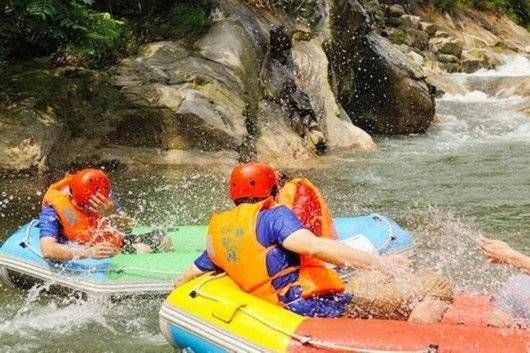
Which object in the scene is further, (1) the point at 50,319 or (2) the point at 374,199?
(2) the point at 374,199

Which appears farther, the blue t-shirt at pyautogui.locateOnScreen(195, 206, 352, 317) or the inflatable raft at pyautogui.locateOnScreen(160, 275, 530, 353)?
the blue t-shirt at pyautogui.locateOnScreen(195, 206, 352, 317)

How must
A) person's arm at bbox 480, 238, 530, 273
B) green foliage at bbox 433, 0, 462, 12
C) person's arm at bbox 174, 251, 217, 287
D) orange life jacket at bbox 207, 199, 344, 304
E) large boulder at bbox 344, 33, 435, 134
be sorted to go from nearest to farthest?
person's arm at bbox 480, 238, 530, 273 → orange life jacket at bbox 207, 199, 344, 304 → person's arm at bbox 174, 251, 217, 287 → large boulder at bbox 344, 33, 435, 134 → green foliage at bbox 433, 0, 462, 12

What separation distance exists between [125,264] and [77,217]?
1.78ft

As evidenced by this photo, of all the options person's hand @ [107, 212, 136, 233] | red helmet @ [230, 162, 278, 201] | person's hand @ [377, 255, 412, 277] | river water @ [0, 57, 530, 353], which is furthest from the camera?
person's hand @ [107, 212, 136, 233]

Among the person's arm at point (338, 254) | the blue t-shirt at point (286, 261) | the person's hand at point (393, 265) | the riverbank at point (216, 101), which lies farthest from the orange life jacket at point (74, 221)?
the riverbank at point (216, 101)

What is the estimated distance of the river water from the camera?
5.48 metres

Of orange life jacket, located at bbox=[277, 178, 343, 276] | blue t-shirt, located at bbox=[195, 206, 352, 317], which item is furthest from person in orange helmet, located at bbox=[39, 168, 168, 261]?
blue t-shirt, located at bbox=[195, 206, 352, 317]

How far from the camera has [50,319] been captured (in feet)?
18.5

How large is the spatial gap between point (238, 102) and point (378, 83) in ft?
16.3

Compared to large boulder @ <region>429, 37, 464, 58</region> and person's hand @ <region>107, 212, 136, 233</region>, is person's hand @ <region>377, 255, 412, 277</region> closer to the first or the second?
person's hand @ <region>107, 212, 136, 233</region>

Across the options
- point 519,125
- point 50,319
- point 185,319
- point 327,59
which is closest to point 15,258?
point 50,319

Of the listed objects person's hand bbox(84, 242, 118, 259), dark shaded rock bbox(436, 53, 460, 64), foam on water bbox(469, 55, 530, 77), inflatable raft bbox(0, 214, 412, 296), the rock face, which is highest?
person's hand bbox(84, 242, 118, 259)

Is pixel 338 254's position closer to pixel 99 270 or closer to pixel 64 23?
pixel 99 270

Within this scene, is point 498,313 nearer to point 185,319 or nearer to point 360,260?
point 360,260
